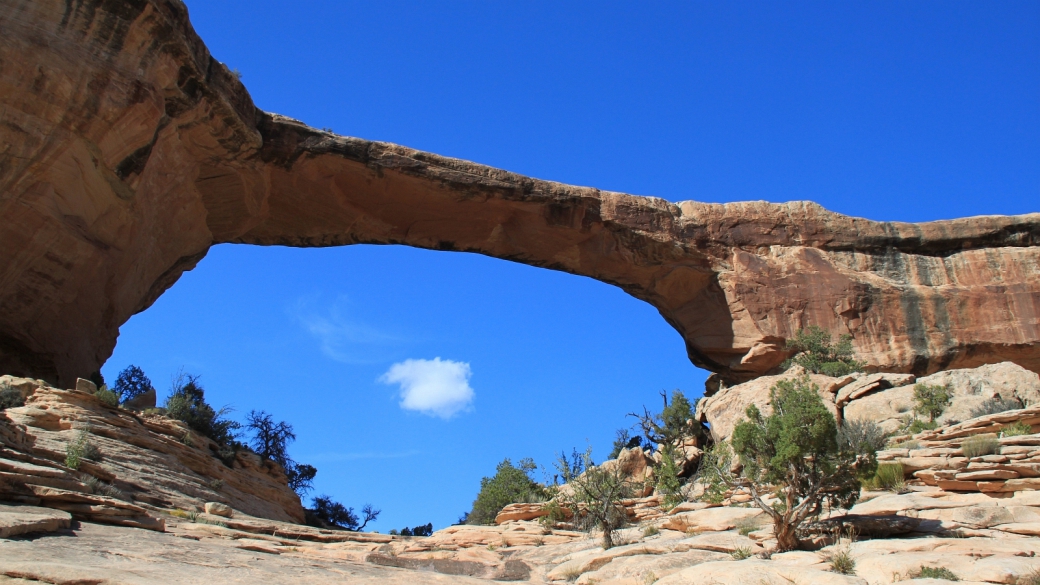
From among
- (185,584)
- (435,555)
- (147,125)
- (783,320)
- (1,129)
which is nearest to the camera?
(185,584)

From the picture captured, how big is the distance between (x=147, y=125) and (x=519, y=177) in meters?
10.4

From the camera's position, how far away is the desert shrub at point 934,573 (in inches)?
341

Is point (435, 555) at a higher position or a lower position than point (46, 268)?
lower

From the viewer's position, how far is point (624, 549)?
493 inches

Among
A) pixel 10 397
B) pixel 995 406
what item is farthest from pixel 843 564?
pixel 10 397

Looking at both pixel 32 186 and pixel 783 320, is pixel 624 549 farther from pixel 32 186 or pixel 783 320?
pixel 783 320

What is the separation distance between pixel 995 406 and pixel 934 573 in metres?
10.5

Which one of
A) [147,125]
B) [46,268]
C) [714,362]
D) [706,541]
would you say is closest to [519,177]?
[714,362]

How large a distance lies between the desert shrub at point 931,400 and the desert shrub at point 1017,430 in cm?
336

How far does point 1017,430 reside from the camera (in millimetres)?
14281

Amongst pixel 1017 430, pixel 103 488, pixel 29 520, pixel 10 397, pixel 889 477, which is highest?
pixel 10 397

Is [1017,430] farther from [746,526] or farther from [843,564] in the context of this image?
[843,564]

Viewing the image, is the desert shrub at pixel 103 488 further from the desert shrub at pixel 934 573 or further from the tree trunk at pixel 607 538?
the desert shrub at pixel 934 573

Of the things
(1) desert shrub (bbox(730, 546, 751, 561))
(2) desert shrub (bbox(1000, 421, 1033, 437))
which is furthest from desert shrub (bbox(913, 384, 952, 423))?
(1) desert shrub (bbox(730, 546, 751, 561))
